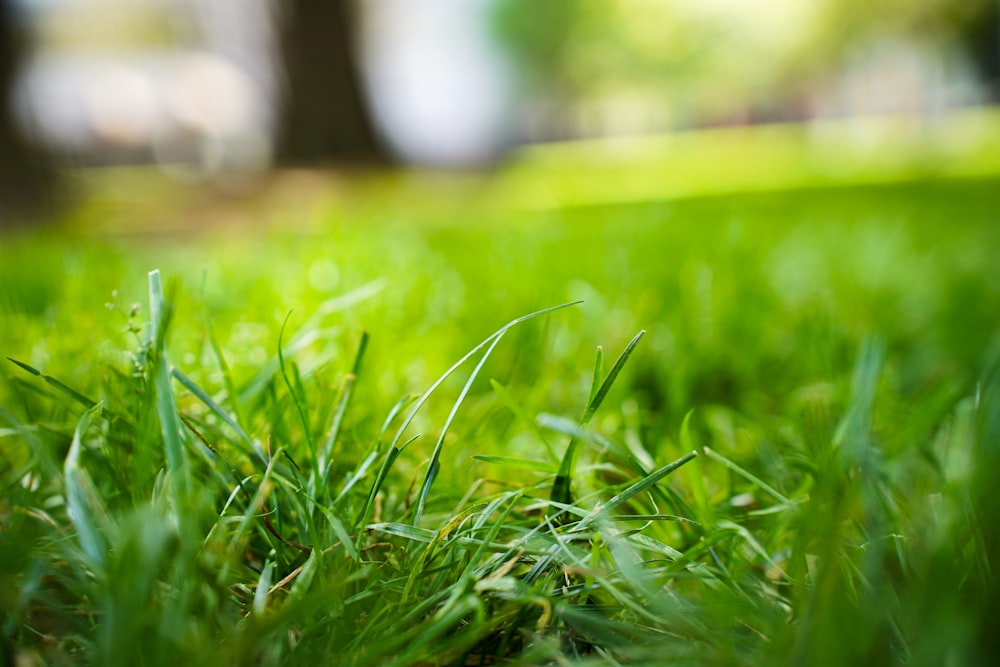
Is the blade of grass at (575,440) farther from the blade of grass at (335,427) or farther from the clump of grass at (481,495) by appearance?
the blade of grass at (335,427)

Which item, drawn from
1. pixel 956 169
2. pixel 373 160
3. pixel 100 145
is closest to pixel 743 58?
pixel 100 145

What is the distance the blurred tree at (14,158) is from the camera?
3.78 meters

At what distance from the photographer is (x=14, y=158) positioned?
3.82 m

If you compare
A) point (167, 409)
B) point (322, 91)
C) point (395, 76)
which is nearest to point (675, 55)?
point (395, 76)

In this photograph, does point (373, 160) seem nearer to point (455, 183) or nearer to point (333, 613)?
point (455, 183)

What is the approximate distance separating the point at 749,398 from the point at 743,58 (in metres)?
37.3

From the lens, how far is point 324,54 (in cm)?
617

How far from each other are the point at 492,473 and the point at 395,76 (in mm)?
12535

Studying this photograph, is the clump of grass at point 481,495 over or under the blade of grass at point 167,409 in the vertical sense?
under

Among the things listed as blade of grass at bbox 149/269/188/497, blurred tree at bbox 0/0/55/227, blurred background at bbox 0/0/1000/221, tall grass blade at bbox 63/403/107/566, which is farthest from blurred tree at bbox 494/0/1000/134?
tall grass blade at bbox 63/403/107/566

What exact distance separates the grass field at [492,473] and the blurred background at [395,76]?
11.3ft

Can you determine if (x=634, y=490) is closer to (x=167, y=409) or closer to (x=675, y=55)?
(x=167, y=409)

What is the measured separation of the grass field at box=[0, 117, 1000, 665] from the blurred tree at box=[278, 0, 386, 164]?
450 cm

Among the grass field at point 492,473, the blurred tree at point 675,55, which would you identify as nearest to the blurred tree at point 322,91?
the grass field at point 492,473
